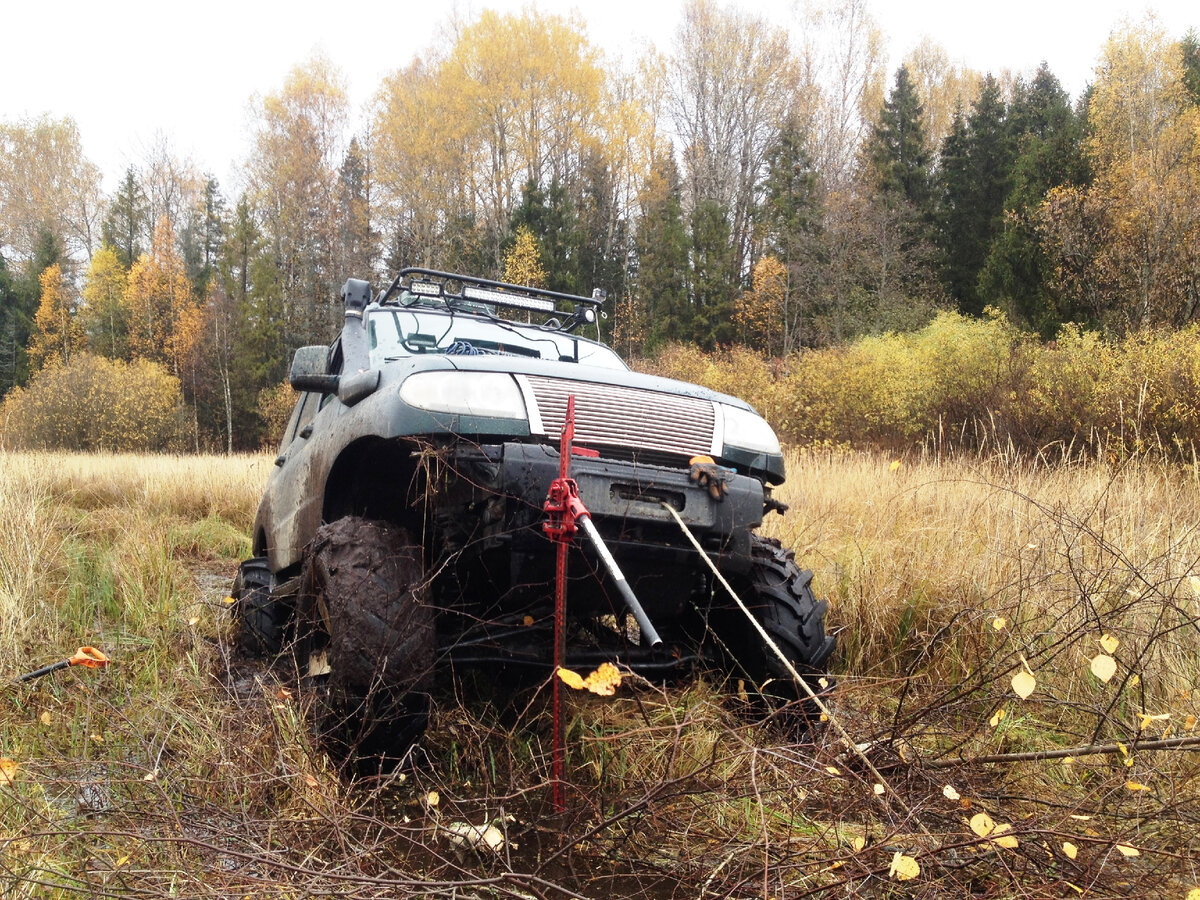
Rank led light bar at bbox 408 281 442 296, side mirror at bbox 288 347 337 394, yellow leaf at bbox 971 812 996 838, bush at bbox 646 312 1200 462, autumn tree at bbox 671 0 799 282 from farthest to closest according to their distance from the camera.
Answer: autumn tree at bbox 671 0 799 282 → bush at bbox 646 312 1200 462 → led light bar at bbox 408 281 442 296 → side mirror at bbox 288 347 337 394 → yellow leaf at bbox 971 812 996 838

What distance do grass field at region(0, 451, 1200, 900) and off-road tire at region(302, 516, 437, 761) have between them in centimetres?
14

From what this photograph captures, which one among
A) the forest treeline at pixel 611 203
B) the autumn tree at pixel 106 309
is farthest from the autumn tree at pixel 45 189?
the autumn tree at pixel 106 309

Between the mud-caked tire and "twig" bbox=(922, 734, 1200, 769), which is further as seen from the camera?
the mud-caked tire

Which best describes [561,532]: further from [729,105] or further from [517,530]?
[729,105]

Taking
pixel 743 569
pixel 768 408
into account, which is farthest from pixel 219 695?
pixel 768 408

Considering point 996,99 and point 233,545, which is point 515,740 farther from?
point 996,99

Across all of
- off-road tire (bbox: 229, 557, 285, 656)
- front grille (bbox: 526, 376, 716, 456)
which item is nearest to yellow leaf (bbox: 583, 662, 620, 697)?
front grille (bbox: 526, 376, 716, 456)

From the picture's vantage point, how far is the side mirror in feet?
12.0

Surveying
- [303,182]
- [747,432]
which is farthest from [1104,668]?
[303,182]

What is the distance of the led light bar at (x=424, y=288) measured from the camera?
13.7 ft

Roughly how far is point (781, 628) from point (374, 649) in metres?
1.37

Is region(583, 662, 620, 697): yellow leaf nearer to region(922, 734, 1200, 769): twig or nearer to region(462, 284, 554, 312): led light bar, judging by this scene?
region(922, 734, 1200, 769): twig

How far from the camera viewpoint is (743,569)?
2773 millimetres

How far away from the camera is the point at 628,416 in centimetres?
288
